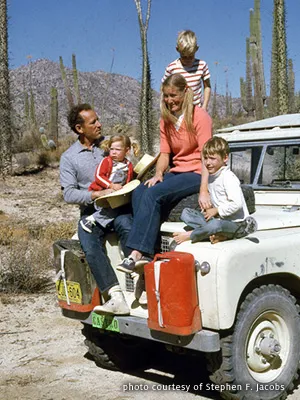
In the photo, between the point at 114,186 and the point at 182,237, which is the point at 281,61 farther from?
the point at 182,237

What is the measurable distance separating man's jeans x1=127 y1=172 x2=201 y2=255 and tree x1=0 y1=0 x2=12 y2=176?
44.9 feet

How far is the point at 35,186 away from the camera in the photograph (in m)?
17.0

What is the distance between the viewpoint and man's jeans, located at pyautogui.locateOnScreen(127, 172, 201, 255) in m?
4.50

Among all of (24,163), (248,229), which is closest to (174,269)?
(248,229)

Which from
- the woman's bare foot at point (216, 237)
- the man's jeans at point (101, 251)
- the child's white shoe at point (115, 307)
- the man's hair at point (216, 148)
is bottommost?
the child's white shoe at point (115, 307)

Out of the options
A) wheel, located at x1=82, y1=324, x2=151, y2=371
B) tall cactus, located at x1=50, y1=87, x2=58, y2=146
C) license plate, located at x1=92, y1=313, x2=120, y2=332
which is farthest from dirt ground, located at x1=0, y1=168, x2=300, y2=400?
tall cactus, located at x1=50, y1=87, x2=58, y2=146

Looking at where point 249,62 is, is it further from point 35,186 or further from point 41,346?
point 41,346

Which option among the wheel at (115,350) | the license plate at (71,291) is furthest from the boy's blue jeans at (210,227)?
the wheel at (115,350)

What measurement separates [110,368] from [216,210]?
180cm

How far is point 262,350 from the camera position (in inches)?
172

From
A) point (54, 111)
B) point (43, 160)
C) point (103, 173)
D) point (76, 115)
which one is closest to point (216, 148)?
point (103, 173)

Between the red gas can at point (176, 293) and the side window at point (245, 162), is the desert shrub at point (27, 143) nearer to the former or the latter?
the side window at point (245, 162)

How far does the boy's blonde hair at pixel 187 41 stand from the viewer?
572 centimetres

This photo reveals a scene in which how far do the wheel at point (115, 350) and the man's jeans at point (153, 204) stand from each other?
1.06m
